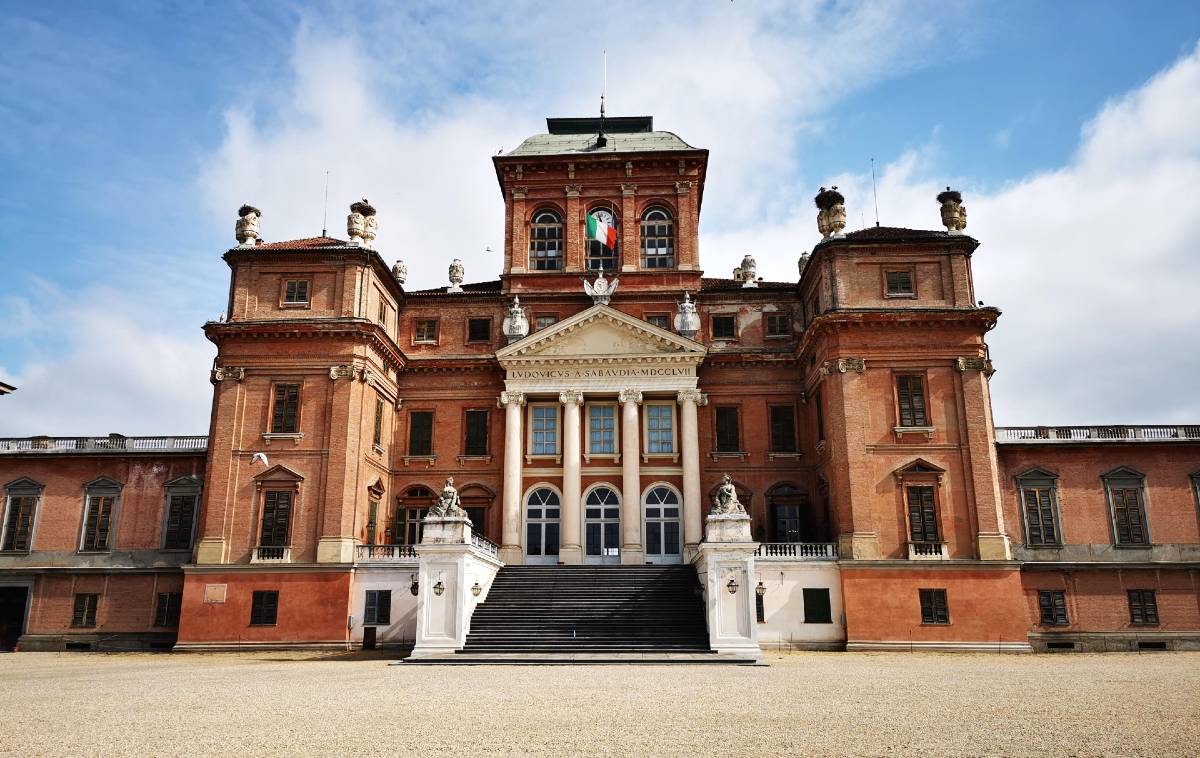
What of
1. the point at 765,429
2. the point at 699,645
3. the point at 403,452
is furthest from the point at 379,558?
the point at 765,429

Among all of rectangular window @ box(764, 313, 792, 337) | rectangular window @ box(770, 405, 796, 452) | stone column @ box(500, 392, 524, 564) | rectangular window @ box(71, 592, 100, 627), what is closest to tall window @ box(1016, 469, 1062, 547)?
rectangular window @ box(770, 405, 796, 452)

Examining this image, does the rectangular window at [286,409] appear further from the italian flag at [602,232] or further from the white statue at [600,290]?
the italian flag at [602,232]

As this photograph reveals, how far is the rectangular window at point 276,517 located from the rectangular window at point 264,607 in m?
1.74

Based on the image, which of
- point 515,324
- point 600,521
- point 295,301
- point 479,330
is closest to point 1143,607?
point 600,521

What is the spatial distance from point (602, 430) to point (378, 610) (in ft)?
37.4

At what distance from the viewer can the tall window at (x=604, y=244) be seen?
38216 mm

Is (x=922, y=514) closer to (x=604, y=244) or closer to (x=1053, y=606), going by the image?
(x=1053, y=606)

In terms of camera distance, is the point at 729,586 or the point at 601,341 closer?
the point at 729,586

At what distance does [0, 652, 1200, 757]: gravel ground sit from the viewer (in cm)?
1079

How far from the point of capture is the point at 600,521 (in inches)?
1389

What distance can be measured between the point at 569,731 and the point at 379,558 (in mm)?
21115

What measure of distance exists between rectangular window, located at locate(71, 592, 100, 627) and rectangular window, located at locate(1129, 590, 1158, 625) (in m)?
39.2

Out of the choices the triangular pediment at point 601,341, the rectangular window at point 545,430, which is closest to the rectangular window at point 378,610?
the rectangular window at point 545,430

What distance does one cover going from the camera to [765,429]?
118ft
